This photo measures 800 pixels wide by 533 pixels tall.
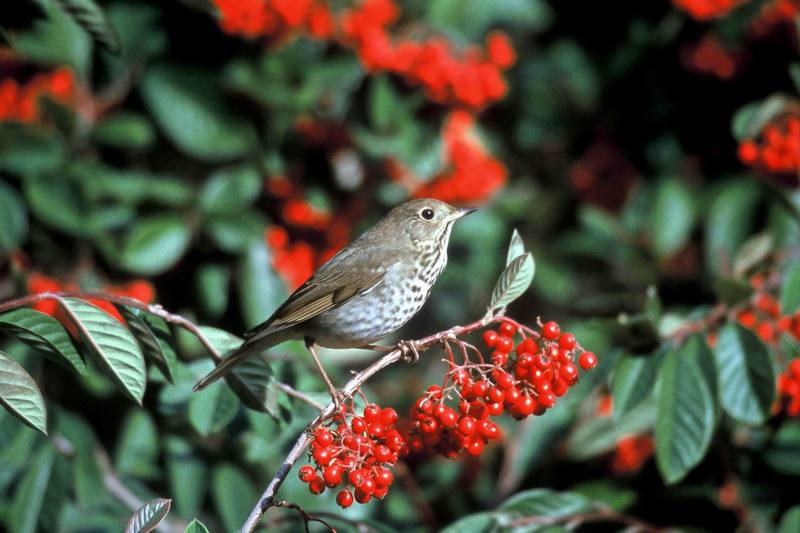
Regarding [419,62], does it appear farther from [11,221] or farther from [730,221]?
[11,221]

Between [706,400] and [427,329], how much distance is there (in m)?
3.14

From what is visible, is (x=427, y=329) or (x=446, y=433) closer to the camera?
(x=446, y=433)

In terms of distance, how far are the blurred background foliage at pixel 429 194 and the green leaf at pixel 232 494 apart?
0.5 inches

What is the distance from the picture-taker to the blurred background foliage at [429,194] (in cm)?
286

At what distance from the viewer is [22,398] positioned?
1.87 metres

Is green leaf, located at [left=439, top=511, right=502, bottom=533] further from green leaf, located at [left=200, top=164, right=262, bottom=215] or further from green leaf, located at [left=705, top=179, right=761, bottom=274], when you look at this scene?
green leaf, located at [left=705, top=179, right=761, bottom=274]

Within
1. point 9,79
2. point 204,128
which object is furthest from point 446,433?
point 9,79

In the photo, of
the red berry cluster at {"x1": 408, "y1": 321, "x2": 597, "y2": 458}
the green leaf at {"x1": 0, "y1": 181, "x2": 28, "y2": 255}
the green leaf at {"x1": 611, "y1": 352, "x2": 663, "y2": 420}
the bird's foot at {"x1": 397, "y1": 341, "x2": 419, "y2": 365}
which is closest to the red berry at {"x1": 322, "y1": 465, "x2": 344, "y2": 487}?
the red berry cluster at {"x1": 408, "y1": 321, "x2": 597, "y2": 458}

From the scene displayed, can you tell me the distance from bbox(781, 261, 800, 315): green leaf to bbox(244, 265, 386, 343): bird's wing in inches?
51.0

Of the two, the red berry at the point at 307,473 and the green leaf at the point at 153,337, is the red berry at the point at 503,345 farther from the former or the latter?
the green leaf at the point at 153,337

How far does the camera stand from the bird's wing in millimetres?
2863

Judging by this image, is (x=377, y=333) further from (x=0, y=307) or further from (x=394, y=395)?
(x=394, y=395)

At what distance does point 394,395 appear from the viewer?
463 centimetres

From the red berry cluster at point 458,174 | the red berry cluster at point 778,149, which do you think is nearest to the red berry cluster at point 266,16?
the red berry cluster at point 458,174
